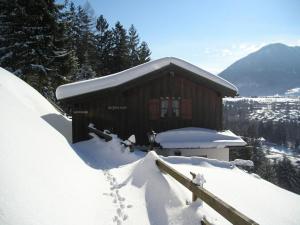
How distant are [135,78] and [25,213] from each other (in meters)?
13.3

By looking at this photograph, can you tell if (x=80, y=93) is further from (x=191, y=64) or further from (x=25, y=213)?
(x=25, y=213)

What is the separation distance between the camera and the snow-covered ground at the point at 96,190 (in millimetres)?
3279

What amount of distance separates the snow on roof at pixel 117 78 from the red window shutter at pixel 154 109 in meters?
1.93

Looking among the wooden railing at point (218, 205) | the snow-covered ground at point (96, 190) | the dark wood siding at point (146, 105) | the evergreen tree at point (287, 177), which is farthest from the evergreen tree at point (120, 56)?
the evergreen tree at point (287, 177)

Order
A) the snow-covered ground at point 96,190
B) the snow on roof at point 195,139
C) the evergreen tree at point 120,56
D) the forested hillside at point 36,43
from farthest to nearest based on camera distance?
the evergreen tree at point 120,56 → the forested hillside at point 36,43 → the snow on roof at point 195,139 → the snow-covered ground at point 96,190

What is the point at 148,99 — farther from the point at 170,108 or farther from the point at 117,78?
the point at 117,78

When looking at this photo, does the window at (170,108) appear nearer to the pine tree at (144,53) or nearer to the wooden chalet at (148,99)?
the wooden chalet at (148,99)

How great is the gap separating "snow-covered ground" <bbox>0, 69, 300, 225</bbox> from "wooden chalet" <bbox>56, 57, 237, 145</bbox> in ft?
19.8

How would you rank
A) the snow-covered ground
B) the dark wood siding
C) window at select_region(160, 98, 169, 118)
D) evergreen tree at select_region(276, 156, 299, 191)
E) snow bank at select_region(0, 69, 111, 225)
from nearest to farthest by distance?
snow bank at select_region(0, 69, 111, 225)
the snow-covered ground
the dark wood siding
window at select_region(160, 98, 169, 118)
evergreen tree at select_region(276, 156, 299, 191)

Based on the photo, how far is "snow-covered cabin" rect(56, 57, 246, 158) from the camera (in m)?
15.6

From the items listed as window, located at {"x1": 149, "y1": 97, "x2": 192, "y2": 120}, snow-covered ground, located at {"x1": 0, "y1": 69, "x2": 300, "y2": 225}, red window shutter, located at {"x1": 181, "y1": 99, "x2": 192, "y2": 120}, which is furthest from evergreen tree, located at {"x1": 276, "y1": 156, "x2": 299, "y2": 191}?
snow-covered ground, located at {"x1": 0, "y1": 69, "x2": 300, "y2": 225}

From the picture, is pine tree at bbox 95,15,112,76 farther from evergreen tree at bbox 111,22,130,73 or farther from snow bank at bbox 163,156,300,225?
snow bank at bbox 163,156,300,225

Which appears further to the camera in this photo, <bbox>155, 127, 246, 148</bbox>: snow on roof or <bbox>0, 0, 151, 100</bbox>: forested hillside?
<bbox>0, 0, 151, 100</bbox>: forested hillside

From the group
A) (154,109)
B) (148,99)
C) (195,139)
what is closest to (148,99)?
(148,99)
